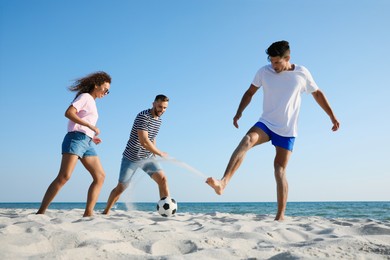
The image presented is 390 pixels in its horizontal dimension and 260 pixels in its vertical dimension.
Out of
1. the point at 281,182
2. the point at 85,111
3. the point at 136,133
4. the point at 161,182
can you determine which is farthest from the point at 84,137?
the point at 281,182

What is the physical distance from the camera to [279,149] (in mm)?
4980

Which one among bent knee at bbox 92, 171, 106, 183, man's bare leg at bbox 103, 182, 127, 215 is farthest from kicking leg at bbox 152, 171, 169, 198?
bent knee at bbox 92, 171, 106, 183

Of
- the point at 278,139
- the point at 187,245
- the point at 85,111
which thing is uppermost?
the point at 85,111

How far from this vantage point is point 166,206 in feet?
18.8

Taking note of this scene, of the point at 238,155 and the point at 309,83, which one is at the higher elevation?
the point at 309,83

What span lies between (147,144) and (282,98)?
210cm

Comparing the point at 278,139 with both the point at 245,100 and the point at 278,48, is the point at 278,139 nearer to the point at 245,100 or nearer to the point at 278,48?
the point at 245,100

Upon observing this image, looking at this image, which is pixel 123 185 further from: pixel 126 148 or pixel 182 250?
pixel 182 250

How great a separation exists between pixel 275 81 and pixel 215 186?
1768mm

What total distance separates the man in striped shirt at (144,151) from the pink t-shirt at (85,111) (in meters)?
0.80

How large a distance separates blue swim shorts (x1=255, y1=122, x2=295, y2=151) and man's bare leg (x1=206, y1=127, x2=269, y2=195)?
0.23 ft

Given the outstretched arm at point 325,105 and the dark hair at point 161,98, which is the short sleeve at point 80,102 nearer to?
the dark hair at point 161,98

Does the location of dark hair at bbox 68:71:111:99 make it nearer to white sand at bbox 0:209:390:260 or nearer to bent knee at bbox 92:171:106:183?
bent knee at bbox 92:171:106:183

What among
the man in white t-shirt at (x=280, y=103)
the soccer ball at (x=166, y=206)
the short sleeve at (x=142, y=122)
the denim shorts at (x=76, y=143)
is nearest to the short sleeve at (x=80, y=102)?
the denim shorts at (x=76, y=143)
